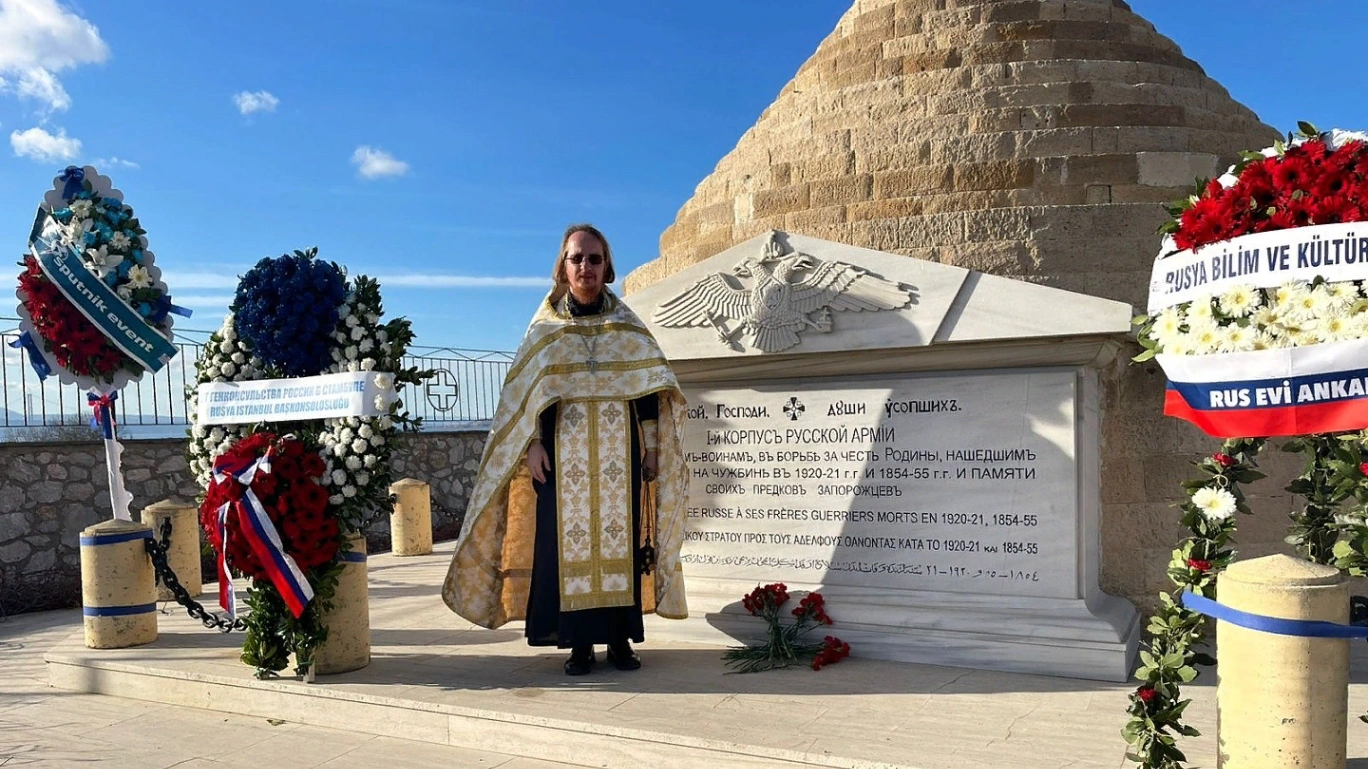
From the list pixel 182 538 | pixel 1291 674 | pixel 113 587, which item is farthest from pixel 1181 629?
pixel 182 538

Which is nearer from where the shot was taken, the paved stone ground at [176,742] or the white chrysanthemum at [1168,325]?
the white chrysanthemum at [1168,325]

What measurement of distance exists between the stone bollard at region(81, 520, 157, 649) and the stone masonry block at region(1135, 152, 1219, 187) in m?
6.06

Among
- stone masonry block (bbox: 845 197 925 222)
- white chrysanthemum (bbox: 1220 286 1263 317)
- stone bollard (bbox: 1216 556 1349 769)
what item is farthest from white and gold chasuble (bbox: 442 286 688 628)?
stone bollard (bbox: 1216 556 1349 769)

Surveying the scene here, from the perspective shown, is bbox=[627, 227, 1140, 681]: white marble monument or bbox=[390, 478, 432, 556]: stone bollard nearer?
bbox=[627, 227, 1140, 681]: white marble monument

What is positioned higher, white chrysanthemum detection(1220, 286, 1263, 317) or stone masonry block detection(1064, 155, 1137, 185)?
stone masonry block detection(1064, 155, 1137, 185)

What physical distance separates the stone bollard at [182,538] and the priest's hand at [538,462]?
16.4 ft

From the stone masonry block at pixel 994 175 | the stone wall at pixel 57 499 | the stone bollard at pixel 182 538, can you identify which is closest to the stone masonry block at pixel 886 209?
the stone masonry block at pixel 994 175

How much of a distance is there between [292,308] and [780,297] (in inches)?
93.7

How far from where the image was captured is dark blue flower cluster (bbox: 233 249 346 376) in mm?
4812

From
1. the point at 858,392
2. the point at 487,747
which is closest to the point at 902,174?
the point at 858,392

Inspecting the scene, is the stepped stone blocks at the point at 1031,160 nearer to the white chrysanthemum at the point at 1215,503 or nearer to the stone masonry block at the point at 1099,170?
the stone masonry block at the point at 1099,170

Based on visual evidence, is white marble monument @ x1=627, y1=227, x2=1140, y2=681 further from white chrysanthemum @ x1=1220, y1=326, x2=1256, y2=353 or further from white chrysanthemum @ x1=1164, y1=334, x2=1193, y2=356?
white chrysanthemum @ x1=1220, y1=326, x2=1256, y2=353

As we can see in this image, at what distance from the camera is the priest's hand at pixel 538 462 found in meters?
4.63

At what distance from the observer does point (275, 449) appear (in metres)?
4.71
